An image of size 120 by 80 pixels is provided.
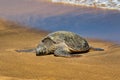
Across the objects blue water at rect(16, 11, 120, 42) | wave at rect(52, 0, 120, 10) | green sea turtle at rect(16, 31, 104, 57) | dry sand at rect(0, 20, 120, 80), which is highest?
wave at rect(52, 0, 120, 10)

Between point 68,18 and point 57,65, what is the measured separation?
24.4ft

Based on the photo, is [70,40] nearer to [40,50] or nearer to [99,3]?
[40,50]

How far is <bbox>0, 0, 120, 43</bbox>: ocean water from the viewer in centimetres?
1177

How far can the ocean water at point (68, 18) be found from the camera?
11.8 metres

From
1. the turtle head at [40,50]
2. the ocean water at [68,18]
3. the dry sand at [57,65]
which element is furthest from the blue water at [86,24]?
the turtle head at [40,50]

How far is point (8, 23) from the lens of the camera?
14.7 m

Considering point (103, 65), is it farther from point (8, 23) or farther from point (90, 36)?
point (8, 23)

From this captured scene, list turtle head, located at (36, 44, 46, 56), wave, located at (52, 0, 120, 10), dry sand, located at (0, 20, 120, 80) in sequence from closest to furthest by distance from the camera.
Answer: dry sand, located at (0, 20, 120, 80)
turtle head, located at (36, 44, 46, 56)
wave, located at (52, 0, 120, 10)

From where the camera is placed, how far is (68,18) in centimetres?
1419

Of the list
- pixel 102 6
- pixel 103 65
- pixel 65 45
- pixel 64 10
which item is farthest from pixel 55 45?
pixel 102 6

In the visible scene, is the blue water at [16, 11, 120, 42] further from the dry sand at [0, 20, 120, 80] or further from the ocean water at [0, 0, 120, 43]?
the dry sand at [0, 20, 120, 80]

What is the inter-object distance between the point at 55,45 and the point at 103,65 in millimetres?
2162

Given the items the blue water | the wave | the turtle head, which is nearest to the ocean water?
the blue water

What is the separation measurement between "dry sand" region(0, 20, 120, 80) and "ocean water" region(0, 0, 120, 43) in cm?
101
